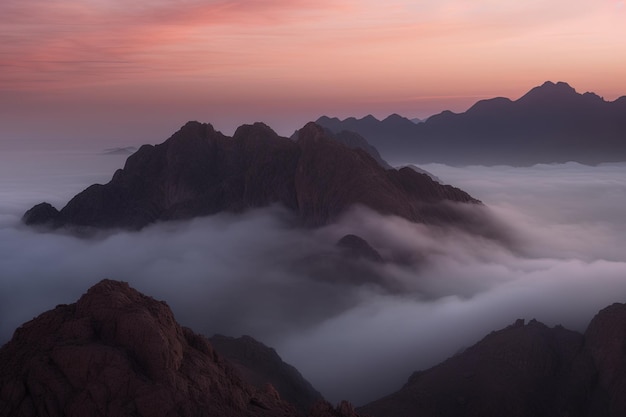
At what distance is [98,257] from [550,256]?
99.6 metres

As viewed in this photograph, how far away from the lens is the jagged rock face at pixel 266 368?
57.4 m

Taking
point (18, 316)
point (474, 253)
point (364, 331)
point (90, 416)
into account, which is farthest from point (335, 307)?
point (90, 416)

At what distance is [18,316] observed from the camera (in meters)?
96.1

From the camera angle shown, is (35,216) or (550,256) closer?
(550,256)

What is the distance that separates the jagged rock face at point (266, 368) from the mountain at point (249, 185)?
199 ft

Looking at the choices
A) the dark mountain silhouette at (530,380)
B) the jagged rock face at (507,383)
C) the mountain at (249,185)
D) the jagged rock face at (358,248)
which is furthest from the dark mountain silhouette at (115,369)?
the mountain at (249,185)

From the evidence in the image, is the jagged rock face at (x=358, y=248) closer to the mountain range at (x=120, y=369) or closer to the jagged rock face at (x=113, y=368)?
the mountain range at (x=120, y=369)

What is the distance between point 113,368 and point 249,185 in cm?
12229

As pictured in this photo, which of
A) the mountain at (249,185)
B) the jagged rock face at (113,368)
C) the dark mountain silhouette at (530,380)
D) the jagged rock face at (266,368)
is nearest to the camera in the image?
the jagged rock face at (113,368)

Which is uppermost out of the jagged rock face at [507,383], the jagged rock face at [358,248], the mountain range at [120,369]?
the mountain range at [120,369]

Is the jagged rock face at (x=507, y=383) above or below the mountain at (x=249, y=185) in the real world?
below

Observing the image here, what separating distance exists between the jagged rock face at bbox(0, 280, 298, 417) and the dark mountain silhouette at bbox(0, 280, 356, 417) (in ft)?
0.12

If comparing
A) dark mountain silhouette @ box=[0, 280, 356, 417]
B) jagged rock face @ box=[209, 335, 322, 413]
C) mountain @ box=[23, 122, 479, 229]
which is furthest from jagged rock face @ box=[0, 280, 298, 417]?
mountain @ box=[23, 122, 479, 229]

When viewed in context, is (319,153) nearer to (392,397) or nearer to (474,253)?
(474,253)
